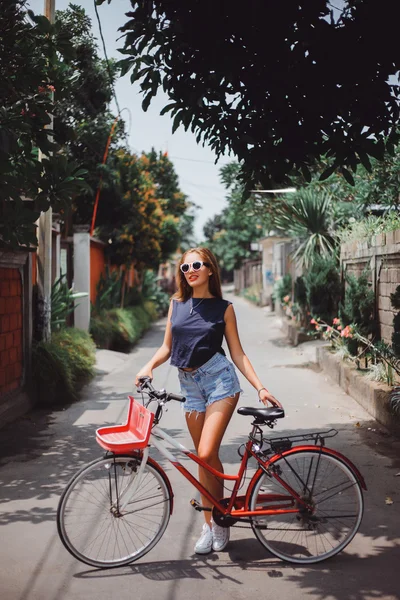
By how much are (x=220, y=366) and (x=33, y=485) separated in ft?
7.97

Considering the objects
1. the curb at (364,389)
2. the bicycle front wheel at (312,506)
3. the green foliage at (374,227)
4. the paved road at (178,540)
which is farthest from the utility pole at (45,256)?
the bicycle front wheel at (312,506)

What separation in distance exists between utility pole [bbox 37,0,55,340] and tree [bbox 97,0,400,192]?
191 inches

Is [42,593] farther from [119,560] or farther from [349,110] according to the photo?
[349,110]

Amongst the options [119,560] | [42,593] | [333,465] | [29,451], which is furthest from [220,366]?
[29,451]

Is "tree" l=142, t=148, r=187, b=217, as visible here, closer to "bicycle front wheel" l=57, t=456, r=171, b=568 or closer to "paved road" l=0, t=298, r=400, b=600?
"paved road" l=0, t=298, r=400, b=600

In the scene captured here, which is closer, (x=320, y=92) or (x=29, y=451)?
(x=320, y=92)

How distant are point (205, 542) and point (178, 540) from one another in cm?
32

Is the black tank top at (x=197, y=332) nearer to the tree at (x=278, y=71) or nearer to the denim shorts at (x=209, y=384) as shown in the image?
the denim shorts at (x=209, y=384)

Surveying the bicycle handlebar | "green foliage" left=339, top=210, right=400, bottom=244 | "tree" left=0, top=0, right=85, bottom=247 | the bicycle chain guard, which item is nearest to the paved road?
the bicycle chain guard

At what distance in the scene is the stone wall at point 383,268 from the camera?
9.47 metres

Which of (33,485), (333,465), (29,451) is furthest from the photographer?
(29,451)

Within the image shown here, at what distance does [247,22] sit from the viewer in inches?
203

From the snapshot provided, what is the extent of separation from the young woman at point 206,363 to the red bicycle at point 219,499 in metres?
0.18

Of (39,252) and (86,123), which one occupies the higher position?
(86,123)
